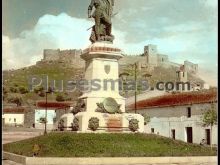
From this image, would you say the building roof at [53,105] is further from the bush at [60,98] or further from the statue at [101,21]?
the statue at [101,21]

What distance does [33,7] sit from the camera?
1730 cm

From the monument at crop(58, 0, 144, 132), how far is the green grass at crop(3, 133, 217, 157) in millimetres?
1068

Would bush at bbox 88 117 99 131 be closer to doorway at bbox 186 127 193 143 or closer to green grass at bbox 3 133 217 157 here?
green grass at bbox 3 133 217 157

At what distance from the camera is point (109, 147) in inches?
645

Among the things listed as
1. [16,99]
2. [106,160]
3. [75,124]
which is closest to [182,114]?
[75,124]

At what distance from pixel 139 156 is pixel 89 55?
6240 millimetres

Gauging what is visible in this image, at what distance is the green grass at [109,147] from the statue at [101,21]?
16.4 feet

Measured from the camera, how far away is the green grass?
50.8ft

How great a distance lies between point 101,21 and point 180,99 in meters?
20.8

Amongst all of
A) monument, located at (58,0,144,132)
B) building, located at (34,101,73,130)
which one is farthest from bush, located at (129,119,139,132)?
building, located at (34,101,73,130)

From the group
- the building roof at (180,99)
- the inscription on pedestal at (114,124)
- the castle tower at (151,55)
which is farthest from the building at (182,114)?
the castle tower at (151,55)

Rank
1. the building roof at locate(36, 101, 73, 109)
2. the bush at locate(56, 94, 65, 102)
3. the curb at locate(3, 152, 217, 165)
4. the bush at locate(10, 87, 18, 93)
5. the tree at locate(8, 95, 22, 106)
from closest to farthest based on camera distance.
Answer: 1. the curb at locate(3, 152, 217, 165)
2. the building roof at locate(36, 101, 73, 109)
3. the bush at locate(56, 94, 65, 102)
4. the bush at locate(10, 87, 18, 93)
5. the tree at locate(8, 95, 22, 106)

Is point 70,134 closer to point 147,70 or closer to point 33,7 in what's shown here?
point 33,7

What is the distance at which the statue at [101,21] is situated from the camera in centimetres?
2061
